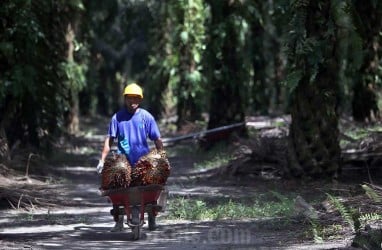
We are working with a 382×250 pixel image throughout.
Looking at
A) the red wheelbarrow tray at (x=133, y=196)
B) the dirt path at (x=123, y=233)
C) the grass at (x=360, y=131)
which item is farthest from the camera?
the grass at (x=360, y=131)

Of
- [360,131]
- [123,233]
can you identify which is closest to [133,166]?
[123,233]

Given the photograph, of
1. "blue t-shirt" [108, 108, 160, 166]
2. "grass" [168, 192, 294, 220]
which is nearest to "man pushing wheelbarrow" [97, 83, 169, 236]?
"blue t-shirt" [108, 108, 160, 166]

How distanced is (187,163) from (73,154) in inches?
177

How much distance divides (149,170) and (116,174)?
0.46m

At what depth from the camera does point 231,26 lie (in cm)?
2156

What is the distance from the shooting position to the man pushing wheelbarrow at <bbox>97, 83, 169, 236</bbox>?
9781 millimetres

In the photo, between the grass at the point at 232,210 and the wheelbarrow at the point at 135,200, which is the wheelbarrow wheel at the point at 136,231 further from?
the grass at the point at 232,210

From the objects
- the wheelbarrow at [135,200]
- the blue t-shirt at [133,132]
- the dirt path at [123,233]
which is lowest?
the dirt path at [123,233]

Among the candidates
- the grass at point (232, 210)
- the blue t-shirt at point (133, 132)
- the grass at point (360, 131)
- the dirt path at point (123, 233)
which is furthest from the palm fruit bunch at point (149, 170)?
the grass at point (360, 131)

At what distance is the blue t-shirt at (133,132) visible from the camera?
1022cm

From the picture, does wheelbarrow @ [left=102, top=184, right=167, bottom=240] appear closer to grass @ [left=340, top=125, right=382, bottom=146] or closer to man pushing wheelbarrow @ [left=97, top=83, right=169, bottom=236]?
man pushing wheelbarrow @ [left=97, top=83, right=169, bottom=236]

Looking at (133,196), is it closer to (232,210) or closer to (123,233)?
(123,233)

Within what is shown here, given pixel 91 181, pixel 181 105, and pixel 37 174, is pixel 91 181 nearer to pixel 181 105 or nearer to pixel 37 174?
pixel 37 174

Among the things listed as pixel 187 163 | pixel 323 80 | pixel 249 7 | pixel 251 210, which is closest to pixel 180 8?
pixel 249 7
